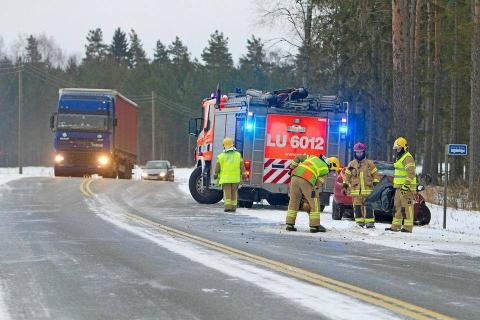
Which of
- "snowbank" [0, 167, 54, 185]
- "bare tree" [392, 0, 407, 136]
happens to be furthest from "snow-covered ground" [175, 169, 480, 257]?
"snowbank" [0, 167, 54, 185]

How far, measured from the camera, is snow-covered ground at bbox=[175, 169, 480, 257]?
14.3 meters

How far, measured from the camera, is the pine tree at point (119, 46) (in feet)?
449

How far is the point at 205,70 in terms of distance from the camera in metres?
118

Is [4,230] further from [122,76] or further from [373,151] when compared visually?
[122,76]

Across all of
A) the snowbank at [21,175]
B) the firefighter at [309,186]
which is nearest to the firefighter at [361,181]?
the firefighter at [309,186]

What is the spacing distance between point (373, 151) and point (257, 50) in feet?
246

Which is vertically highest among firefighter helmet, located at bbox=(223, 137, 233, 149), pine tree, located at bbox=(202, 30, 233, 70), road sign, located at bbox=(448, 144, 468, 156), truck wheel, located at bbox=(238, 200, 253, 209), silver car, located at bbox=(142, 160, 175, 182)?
pine tree, located at bbox=(202, 30, 233, 70)

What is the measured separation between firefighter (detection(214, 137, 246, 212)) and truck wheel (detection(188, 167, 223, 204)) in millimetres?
2828

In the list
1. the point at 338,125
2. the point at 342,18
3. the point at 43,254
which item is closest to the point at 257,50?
the point at 342,18

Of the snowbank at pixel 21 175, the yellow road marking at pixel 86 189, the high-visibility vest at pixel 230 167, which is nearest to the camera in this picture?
the high-visibility vest at pixel 230 167

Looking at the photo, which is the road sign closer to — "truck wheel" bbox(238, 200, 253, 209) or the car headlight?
→ "truck wheel" bbox(238, 200, 253, 209)

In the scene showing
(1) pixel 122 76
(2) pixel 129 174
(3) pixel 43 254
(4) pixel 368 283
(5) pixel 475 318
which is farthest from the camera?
(1) pixel 122 76

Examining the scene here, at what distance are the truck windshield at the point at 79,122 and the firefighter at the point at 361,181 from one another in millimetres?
21950

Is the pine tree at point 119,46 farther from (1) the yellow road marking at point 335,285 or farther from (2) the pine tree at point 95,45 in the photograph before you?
(1) the yellow road marking at point 335,285
